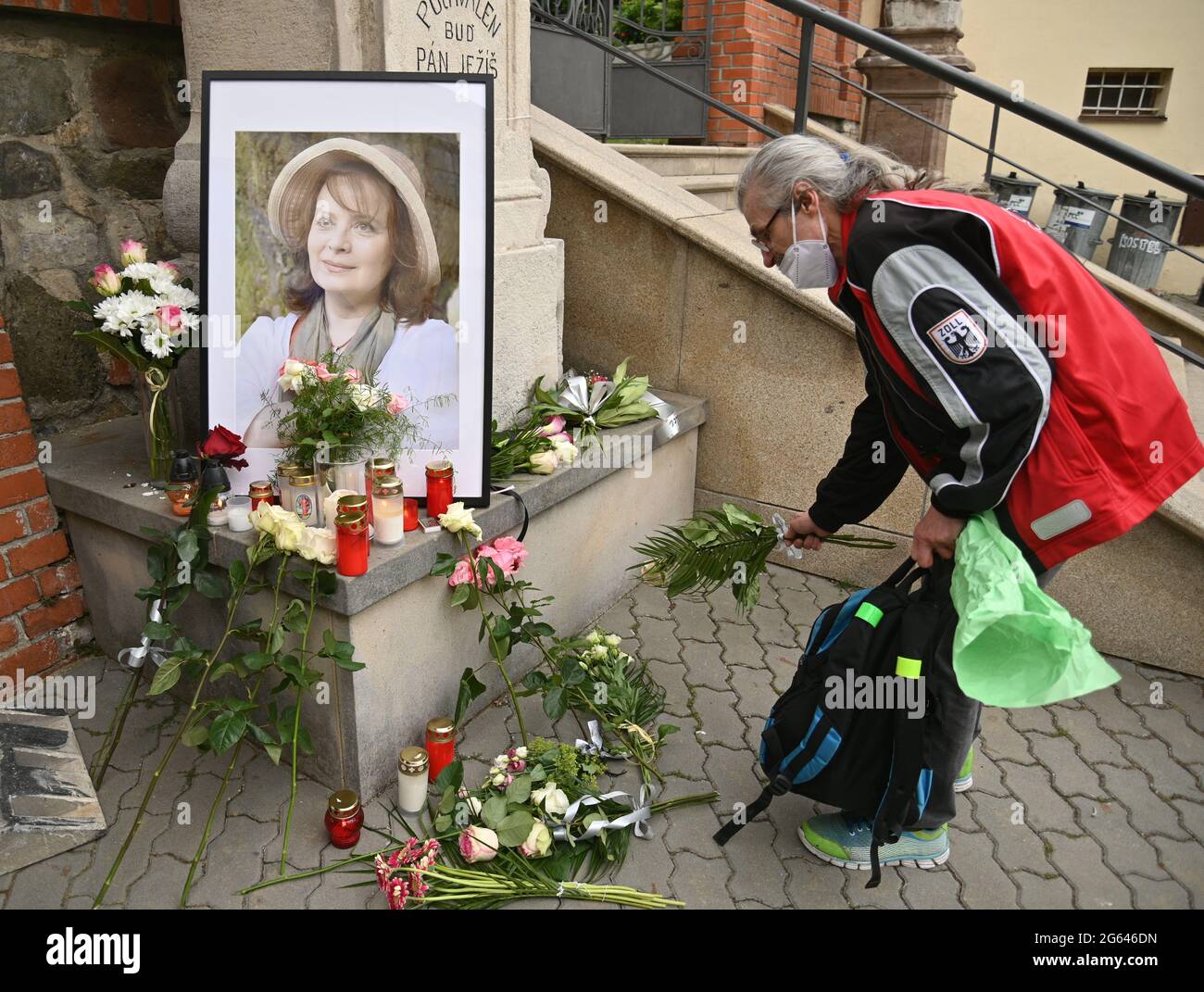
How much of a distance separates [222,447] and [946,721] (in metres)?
2.16

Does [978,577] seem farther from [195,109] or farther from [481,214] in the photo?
[195,109]

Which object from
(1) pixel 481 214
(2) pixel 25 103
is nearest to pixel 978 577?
(1) pixel 481 214

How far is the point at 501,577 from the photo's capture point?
2816mm

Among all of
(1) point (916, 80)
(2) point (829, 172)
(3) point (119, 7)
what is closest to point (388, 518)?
(2) point (829, 172)

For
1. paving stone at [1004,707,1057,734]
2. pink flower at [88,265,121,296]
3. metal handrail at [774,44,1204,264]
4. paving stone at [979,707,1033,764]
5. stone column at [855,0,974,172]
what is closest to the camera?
pink flower at [88,265,121,296]

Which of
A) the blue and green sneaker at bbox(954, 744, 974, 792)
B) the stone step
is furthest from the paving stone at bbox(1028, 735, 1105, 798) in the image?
the stone step

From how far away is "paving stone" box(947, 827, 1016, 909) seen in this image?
8.20ft

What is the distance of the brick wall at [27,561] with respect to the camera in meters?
2.98

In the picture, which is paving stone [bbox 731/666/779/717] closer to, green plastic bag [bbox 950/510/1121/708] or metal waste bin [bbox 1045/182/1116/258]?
green plastic bag [bbox 950/510/1121/708]

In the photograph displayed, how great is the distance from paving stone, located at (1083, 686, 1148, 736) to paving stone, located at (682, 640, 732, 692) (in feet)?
4.37

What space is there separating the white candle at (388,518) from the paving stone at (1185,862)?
2393 millimetres

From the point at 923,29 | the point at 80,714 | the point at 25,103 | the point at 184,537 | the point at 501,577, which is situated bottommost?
the point at 80,714

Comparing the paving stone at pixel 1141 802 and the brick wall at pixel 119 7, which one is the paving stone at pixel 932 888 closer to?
the paving stone at pixel 1141 802

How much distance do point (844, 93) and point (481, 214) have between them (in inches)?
266
